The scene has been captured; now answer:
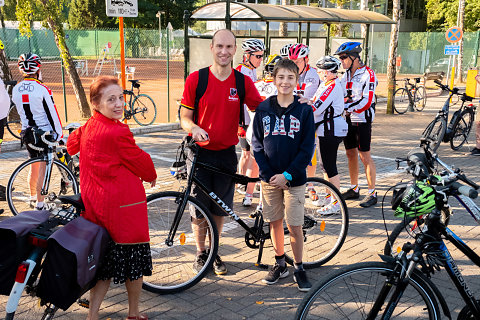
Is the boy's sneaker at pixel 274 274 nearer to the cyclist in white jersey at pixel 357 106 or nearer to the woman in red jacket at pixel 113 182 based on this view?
the woman in red jacket at pixel 113 182

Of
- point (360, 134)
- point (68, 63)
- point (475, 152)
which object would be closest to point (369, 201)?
point (360, 134)

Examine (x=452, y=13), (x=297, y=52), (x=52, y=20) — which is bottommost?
(x=297, y=52)

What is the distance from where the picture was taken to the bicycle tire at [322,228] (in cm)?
482

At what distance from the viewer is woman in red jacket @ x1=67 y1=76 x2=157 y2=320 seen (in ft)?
10.8

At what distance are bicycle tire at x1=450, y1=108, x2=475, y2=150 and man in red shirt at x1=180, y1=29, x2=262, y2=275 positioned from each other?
24.6 feet

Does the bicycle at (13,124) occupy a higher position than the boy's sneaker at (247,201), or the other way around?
the bicycle at (13,124)

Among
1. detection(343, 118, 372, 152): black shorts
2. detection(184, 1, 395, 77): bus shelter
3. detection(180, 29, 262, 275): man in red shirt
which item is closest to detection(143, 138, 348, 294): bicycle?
detection(180, 29, 262, 275): man in red shirt

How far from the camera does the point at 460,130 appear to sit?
35.3 feet

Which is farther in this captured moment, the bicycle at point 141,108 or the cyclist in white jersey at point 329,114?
the bicycle at point 141,108

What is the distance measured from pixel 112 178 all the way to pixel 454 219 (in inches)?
186

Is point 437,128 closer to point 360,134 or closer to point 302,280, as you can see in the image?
point 360,134

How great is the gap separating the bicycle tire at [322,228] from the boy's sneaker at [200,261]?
79cm

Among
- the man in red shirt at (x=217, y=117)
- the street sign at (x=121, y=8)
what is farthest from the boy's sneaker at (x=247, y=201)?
the street sign at (x=121, y=8)

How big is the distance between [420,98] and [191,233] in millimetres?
13522
